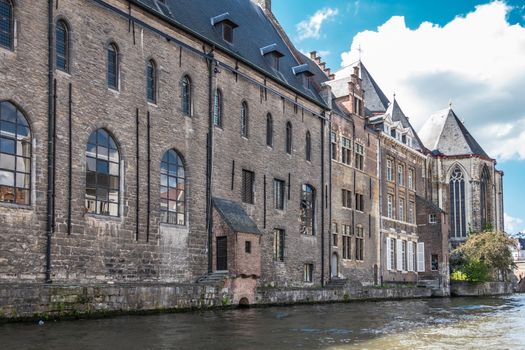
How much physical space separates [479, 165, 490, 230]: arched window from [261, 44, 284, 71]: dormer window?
99.8 feet

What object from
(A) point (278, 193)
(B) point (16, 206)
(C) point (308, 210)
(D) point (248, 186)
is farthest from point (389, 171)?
(B) point (16, 206)

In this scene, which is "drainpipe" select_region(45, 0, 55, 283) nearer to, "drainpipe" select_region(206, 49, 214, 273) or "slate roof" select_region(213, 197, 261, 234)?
"drainpipe" select_region(206, 49, 214, 273)

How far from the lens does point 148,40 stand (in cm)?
2097

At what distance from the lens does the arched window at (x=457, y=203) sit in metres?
53.3

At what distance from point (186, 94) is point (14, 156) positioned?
8030mm

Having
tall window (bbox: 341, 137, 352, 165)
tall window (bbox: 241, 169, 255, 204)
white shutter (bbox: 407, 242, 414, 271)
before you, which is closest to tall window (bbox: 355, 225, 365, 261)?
tall window (bbox: 341, 137, 352, 165)

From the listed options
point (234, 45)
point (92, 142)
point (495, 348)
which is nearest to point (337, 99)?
point (234, 45)

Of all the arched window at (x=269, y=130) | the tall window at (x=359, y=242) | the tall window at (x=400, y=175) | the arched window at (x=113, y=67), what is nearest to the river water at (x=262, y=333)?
the arched window at (x=113, y=67)

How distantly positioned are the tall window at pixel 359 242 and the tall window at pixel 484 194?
2168 cm

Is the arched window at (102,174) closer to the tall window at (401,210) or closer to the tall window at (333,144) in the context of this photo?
the tall window at (333,144)

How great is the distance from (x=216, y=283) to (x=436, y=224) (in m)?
27.2

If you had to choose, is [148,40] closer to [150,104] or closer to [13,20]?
[150,104]

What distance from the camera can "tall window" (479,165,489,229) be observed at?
53.4 m

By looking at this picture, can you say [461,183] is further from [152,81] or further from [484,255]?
[152,81]
